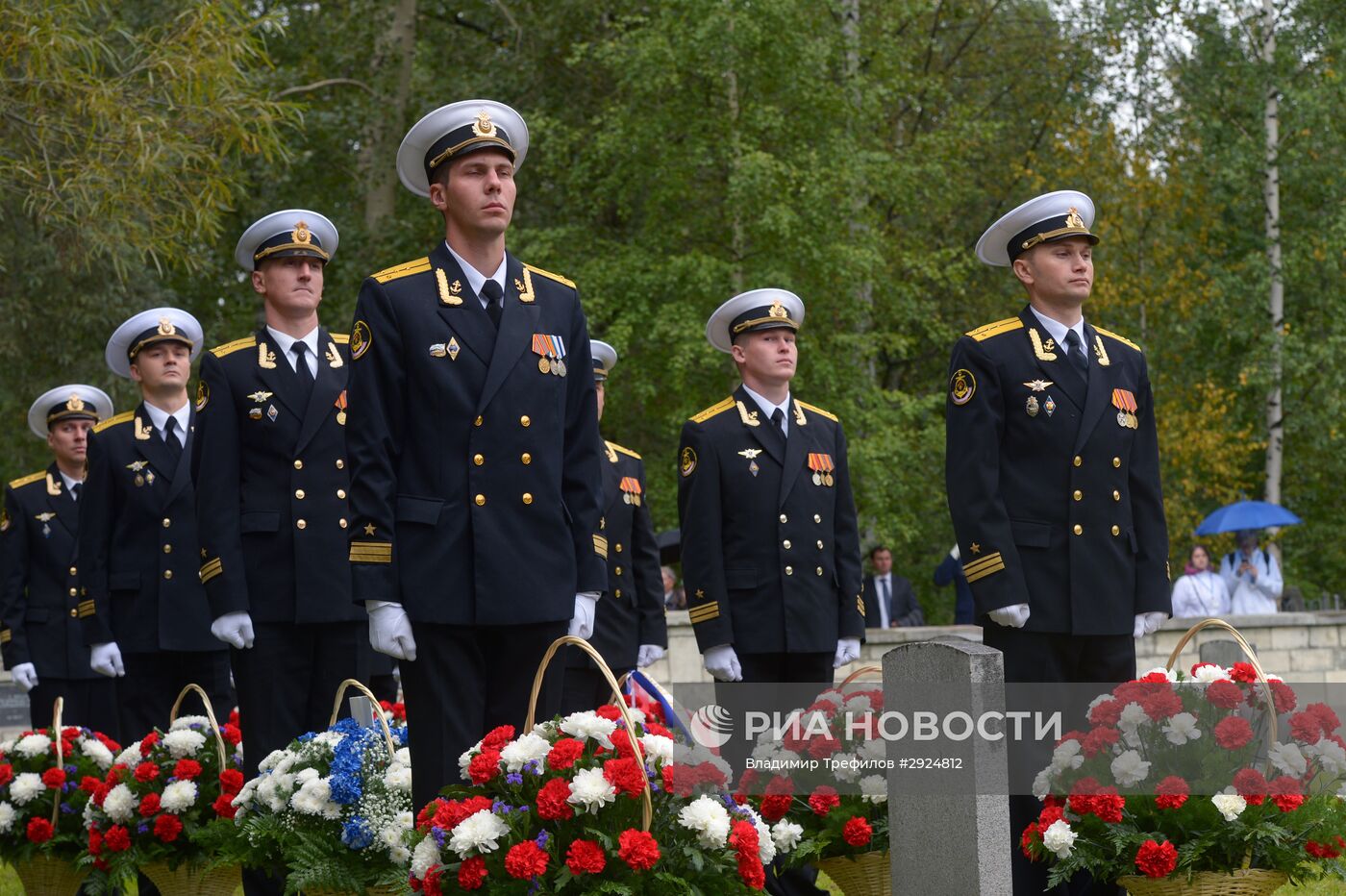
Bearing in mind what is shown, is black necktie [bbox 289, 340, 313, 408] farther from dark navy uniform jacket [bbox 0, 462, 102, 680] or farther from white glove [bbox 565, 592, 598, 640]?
dark navy uniform jacket [bbox 0, 462, 102, 680]

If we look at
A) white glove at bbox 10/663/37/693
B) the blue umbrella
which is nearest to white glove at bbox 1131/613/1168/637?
white glove at bbox 10/663/37/693

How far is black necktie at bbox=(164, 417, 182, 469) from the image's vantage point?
8.87m

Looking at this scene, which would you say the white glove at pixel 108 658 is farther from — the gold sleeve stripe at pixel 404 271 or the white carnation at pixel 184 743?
the gold sleeve stripe at pixel 404 271

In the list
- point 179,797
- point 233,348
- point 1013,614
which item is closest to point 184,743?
point 179,797

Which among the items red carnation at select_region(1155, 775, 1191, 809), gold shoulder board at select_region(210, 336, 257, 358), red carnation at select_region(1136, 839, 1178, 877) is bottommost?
red carnation at select_region(1136, 839, 1178, 877)

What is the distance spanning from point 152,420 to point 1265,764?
537 cm

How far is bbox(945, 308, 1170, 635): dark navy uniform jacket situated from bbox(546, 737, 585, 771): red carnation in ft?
6.55

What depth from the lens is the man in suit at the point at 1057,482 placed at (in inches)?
265

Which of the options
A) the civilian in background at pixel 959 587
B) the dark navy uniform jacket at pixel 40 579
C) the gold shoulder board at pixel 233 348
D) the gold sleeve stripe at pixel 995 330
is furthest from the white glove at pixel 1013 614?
the civilian in background at pixel 959 587

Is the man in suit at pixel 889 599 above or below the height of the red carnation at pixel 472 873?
above

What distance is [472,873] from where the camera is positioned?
504cm

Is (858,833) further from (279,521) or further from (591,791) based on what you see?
(279,521)

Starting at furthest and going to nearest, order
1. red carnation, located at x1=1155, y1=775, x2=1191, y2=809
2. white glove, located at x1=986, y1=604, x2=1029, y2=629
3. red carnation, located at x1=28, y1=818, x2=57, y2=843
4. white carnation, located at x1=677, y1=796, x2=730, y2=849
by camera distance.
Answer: red carnation, located at x1=28, y1=818, x2=57, y2=843 < white glove, located at x1=986, y1=604, x2=1029, y2=629 < red carnation, located at x1=1155, y1=775, x2=1191, y2=809 < white carnation, located at x1=677, y1=796, x2=730, y2=849

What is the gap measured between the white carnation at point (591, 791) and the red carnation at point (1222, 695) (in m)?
2.12
